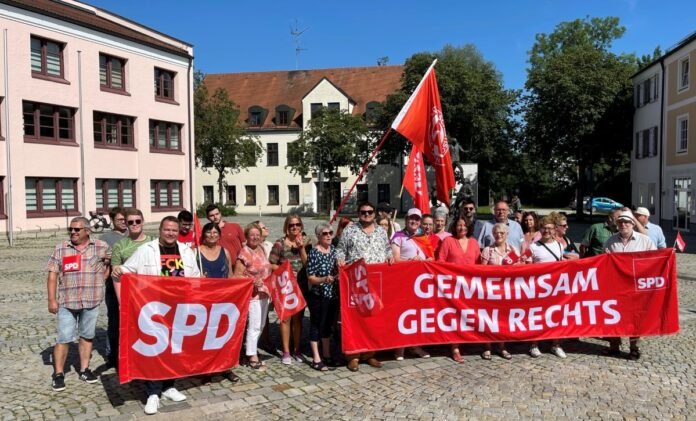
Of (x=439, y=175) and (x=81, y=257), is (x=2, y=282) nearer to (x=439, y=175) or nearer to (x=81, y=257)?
(x=81, y=257)

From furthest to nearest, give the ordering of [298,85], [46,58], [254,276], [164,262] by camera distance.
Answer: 1. [298,85]
2. [46,58]
3. [254,276]
4. [164,262]

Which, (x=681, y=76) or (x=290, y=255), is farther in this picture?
(x=681, y=76)

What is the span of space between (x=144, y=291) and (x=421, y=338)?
3147 millimetres

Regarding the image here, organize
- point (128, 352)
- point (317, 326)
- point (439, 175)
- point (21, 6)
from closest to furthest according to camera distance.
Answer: point (128, 352) < point (317, 326) < point (439, 175) < point (21, 6)

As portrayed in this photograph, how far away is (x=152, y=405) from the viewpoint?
5090 mm

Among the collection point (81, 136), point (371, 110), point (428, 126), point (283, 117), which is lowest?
point (428, 126)

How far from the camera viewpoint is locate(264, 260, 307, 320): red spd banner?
6.27 m

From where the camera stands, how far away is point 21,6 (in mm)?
26109

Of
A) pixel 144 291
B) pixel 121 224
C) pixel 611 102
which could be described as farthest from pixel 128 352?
pixel 611 102

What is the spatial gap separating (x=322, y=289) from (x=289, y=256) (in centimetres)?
56

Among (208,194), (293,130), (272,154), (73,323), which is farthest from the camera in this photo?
(208,194)

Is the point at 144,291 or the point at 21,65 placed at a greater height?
the point at 21,65

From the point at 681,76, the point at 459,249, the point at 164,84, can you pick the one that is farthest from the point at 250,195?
the point at 459,249

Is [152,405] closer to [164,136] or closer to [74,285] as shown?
[74,285]
